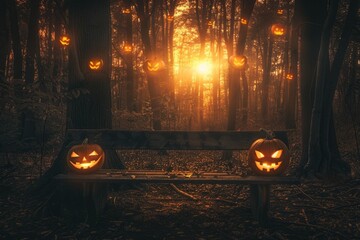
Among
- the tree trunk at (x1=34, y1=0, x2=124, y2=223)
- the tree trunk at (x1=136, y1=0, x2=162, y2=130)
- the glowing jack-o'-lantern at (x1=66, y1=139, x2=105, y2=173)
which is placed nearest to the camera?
the glowing jack-o'-lantern at (x1=66, y1=139, x2=105, y2=173)

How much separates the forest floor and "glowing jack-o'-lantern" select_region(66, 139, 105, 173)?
80 cm

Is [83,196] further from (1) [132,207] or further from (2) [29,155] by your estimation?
(2) [29,155]

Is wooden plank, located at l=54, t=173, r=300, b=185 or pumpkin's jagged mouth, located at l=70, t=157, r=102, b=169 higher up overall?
pumpkin's jagged mouth, located at l=70, t=157, r=102, b=169

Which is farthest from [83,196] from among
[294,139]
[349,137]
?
[294,139]

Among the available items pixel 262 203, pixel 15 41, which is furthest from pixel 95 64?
pixel 15 41

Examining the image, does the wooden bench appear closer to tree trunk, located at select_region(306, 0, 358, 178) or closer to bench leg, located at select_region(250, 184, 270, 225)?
bench leg, located at select_region(250, 184, 270, 225)

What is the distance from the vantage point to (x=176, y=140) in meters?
5.35

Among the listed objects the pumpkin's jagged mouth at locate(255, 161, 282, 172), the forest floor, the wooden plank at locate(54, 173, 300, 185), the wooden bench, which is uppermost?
the wooden bench

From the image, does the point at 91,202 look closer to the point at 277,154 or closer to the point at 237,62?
the point at 277,154

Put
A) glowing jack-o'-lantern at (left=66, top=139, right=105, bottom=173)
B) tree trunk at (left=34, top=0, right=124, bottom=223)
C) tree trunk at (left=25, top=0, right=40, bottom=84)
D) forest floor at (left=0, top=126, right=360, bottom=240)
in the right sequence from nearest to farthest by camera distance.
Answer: forest floor at (left=0, top=126, right=360, bottom=240) < glowing jack-o'-lantern at (left=66, top=139, right=105, bottom=173) < tree trunk at (left=34, top=0, right=124, bottom=223) < tree trunk at (left=25, top=0, right=40, bottom=84)

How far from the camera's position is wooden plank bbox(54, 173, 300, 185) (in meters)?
4.39

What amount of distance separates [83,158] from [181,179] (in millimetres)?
1535

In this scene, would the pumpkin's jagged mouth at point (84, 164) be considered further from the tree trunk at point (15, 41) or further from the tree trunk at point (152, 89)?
the tree trunk at point (15, 41)

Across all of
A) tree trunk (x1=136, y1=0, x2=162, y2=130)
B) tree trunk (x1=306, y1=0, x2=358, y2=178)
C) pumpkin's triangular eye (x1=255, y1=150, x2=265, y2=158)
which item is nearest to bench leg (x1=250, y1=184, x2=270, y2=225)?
pumpkin's triangular eye (x1=255, y1=150, x2=265, y2=158)
